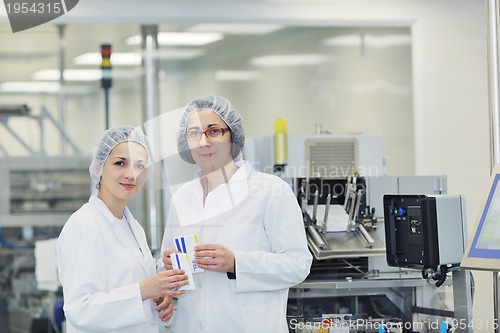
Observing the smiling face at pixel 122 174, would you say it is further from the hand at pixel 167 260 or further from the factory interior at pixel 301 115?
the factory interior at pixel 301 115

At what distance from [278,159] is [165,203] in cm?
54

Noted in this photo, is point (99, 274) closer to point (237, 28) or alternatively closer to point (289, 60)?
point (237, 28)

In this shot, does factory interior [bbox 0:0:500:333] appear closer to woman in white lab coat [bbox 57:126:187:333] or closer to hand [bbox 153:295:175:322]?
woman in white lab coat [bbox 57:126:187:333]

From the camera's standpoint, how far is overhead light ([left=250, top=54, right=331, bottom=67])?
12.6ft

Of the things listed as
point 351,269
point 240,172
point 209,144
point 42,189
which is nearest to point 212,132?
point 209,144

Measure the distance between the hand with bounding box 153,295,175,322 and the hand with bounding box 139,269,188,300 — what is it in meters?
0.10

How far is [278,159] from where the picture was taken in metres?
3.30

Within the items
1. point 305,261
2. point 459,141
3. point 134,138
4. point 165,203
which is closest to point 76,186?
point 165,203

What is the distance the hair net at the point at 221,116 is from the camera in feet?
8.38

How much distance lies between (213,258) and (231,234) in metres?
0.14

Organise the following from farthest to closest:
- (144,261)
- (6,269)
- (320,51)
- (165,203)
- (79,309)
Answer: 1. (320,51)
2. (6,269)
3. (165,203)
4. (144,261)
5. (79,309)

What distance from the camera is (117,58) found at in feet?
11.8

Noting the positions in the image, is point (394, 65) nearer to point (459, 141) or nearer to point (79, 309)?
point (459, 141)

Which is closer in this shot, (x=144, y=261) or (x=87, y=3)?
(x=144, y=261)
